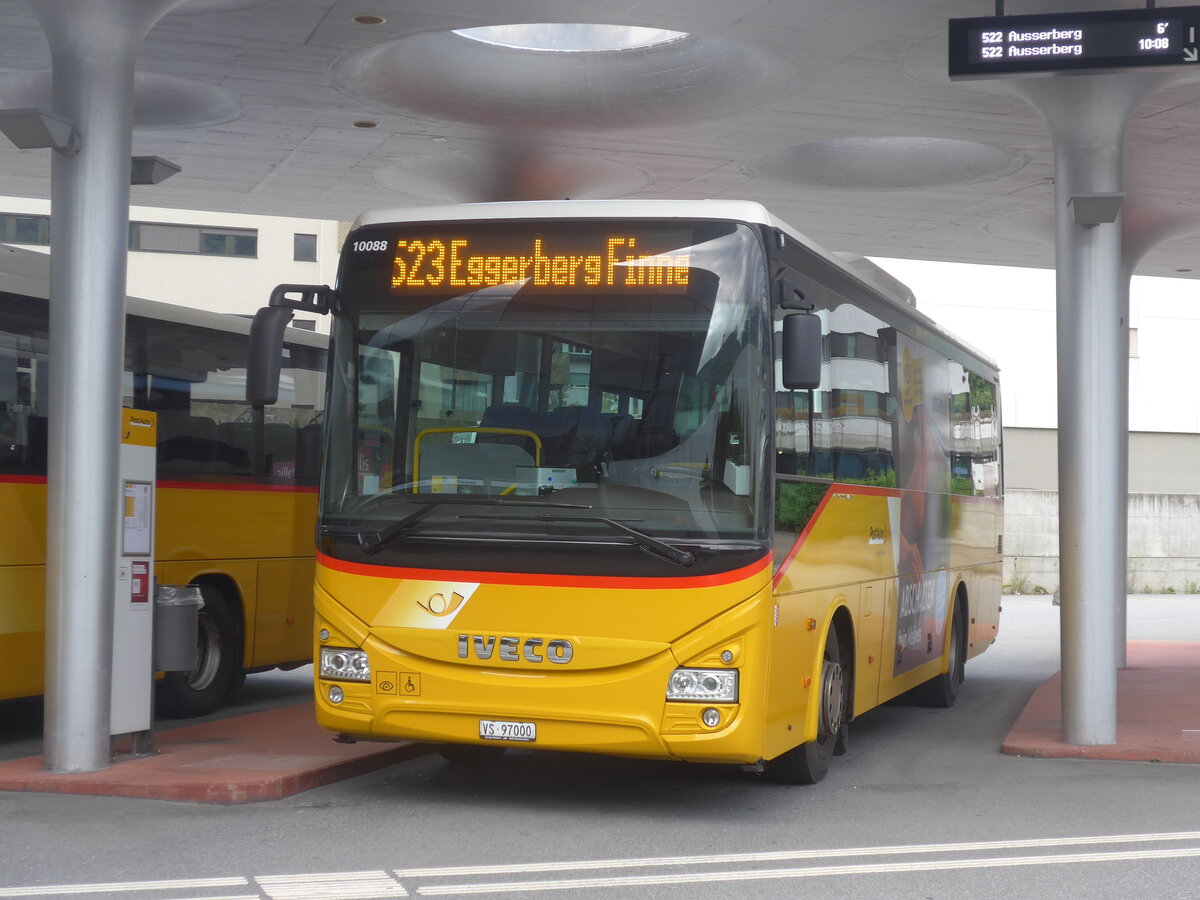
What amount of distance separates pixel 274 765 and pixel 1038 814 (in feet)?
14.6

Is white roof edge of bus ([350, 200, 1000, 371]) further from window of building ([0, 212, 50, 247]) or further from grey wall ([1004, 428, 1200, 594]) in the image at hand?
window of building ([0, 212, 50, 247])

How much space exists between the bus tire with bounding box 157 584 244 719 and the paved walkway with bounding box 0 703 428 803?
1.54m

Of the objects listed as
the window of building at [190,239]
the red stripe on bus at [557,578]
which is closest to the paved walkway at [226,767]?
the red stripe on bus at [557,578]

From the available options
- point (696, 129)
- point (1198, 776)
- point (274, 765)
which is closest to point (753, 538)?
point (274, 765)

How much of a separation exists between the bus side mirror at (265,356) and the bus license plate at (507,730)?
214 cm

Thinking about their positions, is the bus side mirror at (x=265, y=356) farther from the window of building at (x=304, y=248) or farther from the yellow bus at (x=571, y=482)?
the window of building at (x=304, y=248)

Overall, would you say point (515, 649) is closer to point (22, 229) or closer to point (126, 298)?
point (126, 298)

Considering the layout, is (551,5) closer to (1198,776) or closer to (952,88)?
(952,88)

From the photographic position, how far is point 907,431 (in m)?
11.6

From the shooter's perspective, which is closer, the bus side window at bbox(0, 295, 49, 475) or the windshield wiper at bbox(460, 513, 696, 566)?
the windshield wiper at bbox(460, 513, 696, 566)

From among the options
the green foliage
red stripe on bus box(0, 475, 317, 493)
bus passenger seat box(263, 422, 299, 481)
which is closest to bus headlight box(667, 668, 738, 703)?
the green foliage

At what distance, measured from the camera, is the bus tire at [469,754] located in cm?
972

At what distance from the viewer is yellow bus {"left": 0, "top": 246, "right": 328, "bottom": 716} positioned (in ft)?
34.8

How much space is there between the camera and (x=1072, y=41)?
9.31 meters
